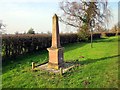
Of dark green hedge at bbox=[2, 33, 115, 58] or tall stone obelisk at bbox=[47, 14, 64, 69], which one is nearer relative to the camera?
tall stone obelisk at bbox=[47, 14, 64, 69]

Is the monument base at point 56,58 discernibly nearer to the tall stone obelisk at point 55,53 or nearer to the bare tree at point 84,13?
A: the tall stone obelisk at point 55,53

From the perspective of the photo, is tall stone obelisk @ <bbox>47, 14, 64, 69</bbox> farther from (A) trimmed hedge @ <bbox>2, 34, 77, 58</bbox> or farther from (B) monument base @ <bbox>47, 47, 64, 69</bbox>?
(A) trimmed hedge @ <bbox>2, 34, 77, 58</bbox>

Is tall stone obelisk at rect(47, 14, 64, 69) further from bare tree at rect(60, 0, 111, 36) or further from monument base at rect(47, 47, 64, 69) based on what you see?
bare tree at rect(60, 0, 111, 36)

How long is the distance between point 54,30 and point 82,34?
1788 centimetres

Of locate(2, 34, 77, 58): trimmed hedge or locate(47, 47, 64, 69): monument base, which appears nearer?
locate(47, 47, 64, 69): monument base

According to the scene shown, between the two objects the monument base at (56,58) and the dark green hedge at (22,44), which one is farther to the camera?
the dark green hedge at (22,44)

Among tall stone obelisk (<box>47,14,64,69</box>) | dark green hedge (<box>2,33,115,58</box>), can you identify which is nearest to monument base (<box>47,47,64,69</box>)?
tall stone obelisk (<box>47,14,64,69</box>)

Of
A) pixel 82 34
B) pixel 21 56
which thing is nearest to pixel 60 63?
pixel 21 56

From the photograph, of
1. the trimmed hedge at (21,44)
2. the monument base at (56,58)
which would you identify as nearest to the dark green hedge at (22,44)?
the trimmed hedge at (21,44)

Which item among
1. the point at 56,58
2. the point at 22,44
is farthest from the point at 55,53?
the point at 22,44

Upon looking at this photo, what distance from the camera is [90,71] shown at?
10461 mm

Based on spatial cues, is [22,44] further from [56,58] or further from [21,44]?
[56,58]

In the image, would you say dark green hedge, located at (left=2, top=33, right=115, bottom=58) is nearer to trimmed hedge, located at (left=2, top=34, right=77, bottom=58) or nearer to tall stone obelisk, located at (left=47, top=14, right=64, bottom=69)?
trimmed hedge, located at (left=2, top=34, right=77, bottom=58)

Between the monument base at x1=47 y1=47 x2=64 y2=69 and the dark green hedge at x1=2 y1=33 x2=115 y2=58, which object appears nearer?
the monument base at x1=47 y1=47 x2=64 y2=69
